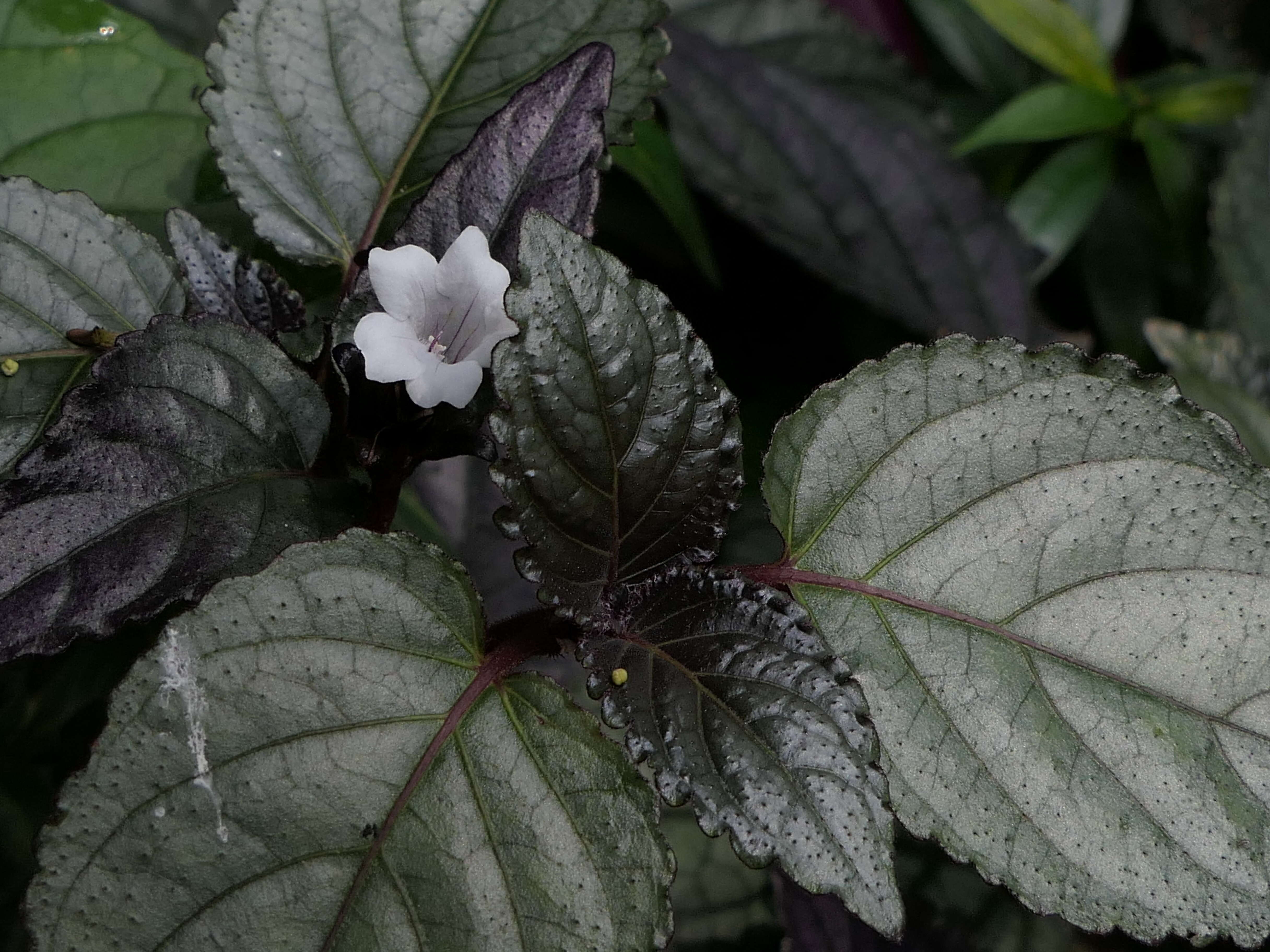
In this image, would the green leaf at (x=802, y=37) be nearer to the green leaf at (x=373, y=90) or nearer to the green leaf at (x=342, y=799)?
the green leaf at (x=373, y=90)

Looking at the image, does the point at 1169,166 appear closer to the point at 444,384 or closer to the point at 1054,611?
the point at 1054,611

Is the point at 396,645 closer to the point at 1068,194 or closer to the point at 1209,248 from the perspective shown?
the point at 1068,194

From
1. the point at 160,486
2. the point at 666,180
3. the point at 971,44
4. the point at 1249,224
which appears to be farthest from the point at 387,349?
the point at 971,44

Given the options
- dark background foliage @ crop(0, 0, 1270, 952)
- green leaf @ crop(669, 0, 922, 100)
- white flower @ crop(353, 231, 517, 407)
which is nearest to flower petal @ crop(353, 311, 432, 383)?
white flower @ crop(353, 231, 517, 407)

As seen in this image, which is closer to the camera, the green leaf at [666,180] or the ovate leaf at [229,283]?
the ovate leaf at [229,283]

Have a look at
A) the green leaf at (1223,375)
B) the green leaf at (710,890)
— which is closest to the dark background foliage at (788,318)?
the green leaf at (710,890)

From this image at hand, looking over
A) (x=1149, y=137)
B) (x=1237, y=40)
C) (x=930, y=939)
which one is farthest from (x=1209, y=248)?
(x=930, y=939)

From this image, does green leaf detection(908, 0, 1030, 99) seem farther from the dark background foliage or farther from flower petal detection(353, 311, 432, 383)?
flower petal detection(353, 311, 432, 383)
